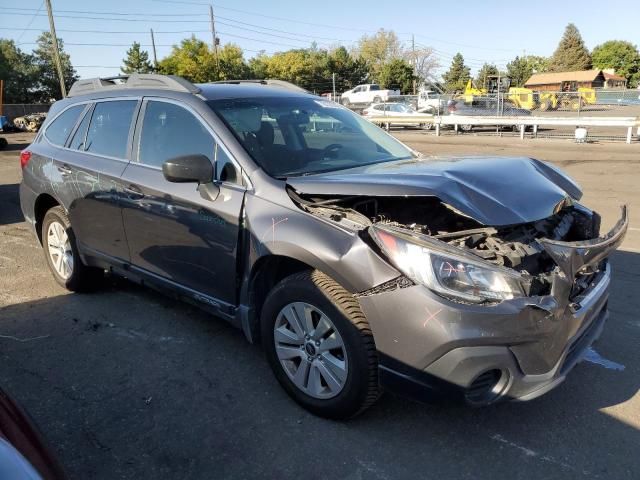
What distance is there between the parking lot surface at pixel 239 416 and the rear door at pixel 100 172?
25.9 inches

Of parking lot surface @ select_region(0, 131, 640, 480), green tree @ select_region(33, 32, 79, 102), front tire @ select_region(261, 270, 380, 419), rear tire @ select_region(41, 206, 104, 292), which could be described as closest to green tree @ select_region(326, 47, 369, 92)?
green tree @ select_region(33, 32, 79, 102)

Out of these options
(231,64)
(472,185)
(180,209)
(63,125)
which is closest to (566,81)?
(231,64)

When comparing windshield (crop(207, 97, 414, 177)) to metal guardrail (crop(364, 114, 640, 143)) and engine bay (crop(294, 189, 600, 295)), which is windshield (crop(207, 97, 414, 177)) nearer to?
engine bay (crop(294, 189, 600, 295))

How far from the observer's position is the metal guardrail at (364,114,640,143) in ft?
57.9

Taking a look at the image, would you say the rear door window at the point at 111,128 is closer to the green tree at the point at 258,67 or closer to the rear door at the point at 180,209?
the rear door at the point at 180,209

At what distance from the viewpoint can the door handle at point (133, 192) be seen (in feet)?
12.9

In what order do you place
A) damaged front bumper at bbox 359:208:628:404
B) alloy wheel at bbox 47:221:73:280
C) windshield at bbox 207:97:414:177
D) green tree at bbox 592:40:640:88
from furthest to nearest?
green tree at bbox 592:40:640:88
alloy wheel at bbox 47:221:73:280
windshield at bbox 207:97:414:177
damaged front bumper at bbox 359:208:628:404

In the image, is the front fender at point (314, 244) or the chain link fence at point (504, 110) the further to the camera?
the chain link fence at point (504, 110)

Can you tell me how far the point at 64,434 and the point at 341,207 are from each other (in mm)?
1981

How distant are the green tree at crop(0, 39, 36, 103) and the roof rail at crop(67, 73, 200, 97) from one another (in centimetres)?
6835

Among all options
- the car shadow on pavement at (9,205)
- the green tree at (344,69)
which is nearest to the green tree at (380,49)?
the green tree at (344,69)

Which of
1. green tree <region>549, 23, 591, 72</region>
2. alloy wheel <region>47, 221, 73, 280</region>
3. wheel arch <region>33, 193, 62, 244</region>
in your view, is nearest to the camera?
alloy wheel <region>47, 221, 73, 280</region>

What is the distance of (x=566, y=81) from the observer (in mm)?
79375

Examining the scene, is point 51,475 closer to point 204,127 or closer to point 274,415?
point 274,415
